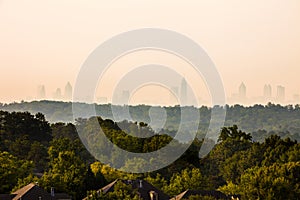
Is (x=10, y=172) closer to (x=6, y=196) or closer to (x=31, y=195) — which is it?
(x=6, y=196)

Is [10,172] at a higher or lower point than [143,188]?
higher

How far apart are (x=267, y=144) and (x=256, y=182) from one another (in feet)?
103

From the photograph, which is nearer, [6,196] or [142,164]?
[6,196]

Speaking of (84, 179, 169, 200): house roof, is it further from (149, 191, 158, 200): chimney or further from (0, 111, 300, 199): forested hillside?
(0, 111, 300, 199): forested hillside

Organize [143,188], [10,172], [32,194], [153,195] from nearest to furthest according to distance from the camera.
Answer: [32,194] → [153,195] → [143,188] → [10,172]

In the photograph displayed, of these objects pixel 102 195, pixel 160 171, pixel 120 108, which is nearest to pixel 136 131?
pixel 160 171

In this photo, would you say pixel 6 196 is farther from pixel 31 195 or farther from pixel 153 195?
pixel 153 195

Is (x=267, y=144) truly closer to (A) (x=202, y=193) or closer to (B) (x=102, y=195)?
(A) (x=202, y=193)

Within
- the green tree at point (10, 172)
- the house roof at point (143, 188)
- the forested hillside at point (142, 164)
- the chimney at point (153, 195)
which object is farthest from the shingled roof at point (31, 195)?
A: the chimney at point (153, 195)

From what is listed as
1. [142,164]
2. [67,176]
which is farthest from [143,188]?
[142,164]

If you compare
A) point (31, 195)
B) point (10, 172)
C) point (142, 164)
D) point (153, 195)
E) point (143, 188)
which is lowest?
point (153, 195)

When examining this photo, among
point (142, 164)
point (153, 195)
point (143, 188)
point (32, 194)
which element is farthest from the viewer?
point (142, 164)

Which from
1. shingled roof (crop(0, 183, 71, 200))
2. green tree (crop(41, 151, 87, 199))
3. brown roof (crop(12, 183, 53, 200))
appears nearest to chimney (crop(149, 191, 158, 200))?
green tree (crop(41, 151, 87, 199))

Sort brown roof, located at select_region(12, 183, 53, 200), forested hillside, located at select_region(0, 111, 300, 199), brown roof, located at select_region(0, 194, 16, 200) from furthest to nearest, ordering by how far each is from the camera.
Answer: forested hillside, located at select_region(0, 111, 300, 199), brown roof, located at select_region(0, 194, 16, 200), brown roof, located at select_region(12, 183, 53, 200)
